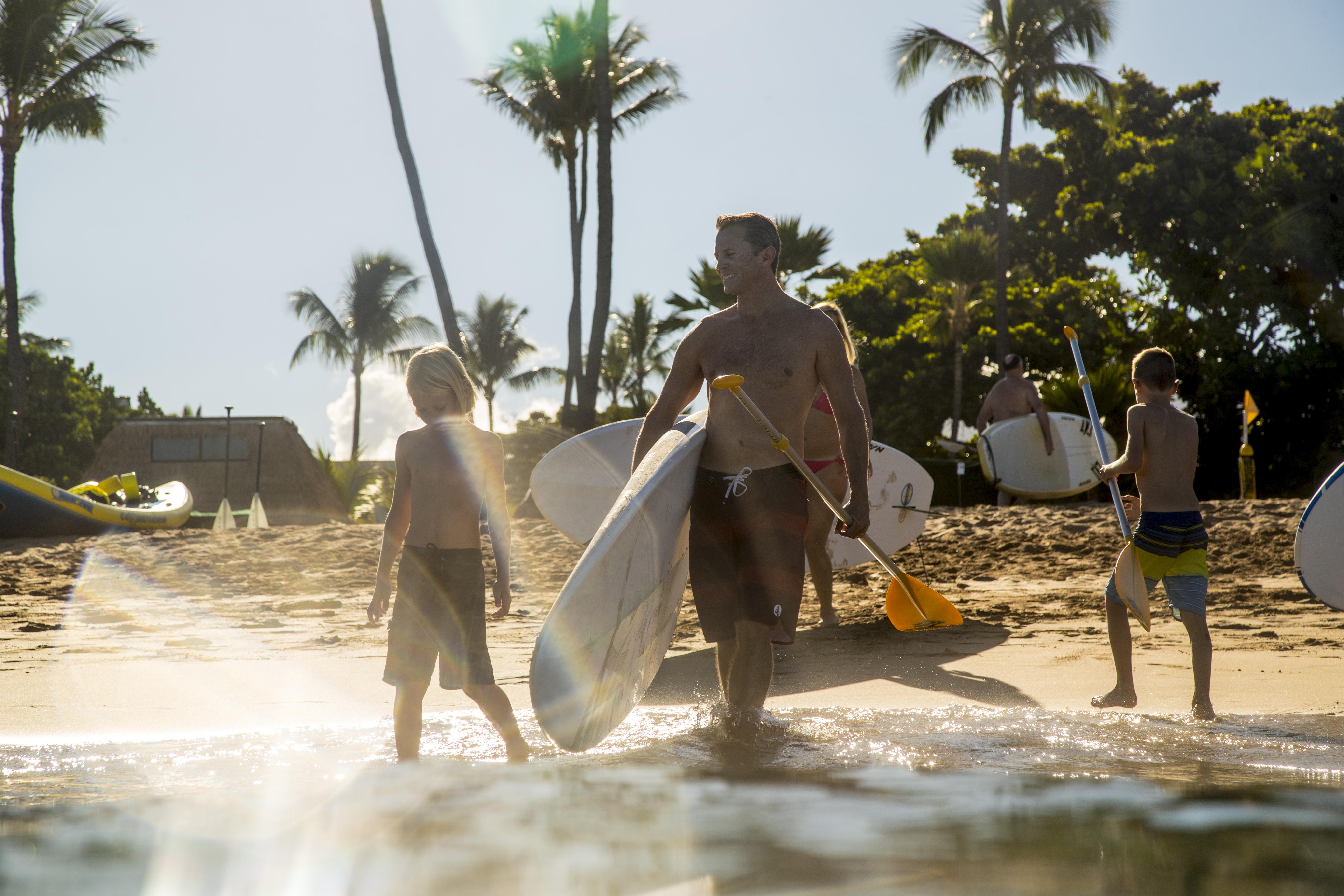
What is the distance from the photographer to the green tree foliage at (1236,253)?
20188 mm

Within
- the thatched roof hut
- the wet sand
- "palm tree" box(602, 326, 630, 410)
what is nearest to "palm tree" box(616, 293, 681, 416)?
"palm tree" box(602, 326, 630, 410)

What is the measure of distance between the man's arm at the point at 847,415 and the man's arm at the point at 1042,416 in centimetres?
997

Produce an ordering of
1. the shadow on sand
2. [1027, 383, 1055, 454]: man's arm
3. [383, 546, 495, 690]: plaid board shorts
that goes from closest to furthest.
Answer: [383, 546, 495, 690]: plaid board shorts → the shadow on sand → [1027, 383, 1055, 454]: man's arm

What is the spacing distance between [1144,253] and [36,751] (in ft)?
80.1

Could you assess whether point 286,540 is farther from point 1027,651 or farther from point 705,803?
point 705,803

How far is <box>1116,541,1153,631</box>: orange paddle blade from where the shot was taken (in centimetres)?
379

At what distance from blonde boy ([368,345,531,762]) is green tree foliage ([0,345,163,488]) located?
31.1 m

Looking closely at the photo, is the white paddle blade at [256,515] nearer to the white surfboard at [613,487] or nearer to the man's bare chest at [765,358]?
the white surfboard at [613,487]

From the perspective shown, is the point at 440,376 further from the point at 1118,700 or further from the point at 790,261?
the point at 790,261

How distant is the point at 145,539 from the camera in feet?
36.2

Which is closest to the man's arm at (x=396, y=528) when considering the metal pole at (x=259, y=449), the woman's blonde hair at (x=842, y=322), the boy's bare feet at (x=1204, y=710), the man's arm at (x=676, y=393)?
the man's arm at (x=676, y=393)

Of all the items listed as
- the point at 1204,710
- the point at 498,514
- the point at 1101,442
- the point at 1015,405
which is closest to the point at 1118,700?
the point at 1204,710

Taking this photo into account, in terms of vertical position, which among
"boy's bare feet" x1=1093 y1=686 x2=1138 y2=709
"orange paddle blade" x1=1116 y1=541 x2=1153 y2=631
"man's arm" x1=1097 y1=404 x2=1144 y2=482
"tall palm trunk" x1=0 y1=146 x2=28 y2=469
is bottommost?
"boy's bare feet" x1=1093 y1=686 x2=1138 y2=709

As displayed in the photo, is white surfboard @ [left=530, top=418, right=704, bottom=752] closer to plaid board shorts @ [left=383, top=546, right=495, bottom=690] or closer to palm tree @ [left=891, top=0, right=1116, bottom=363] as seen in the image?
plaid board shorts @ [left=383, top=546, right=495, bottom=690]
